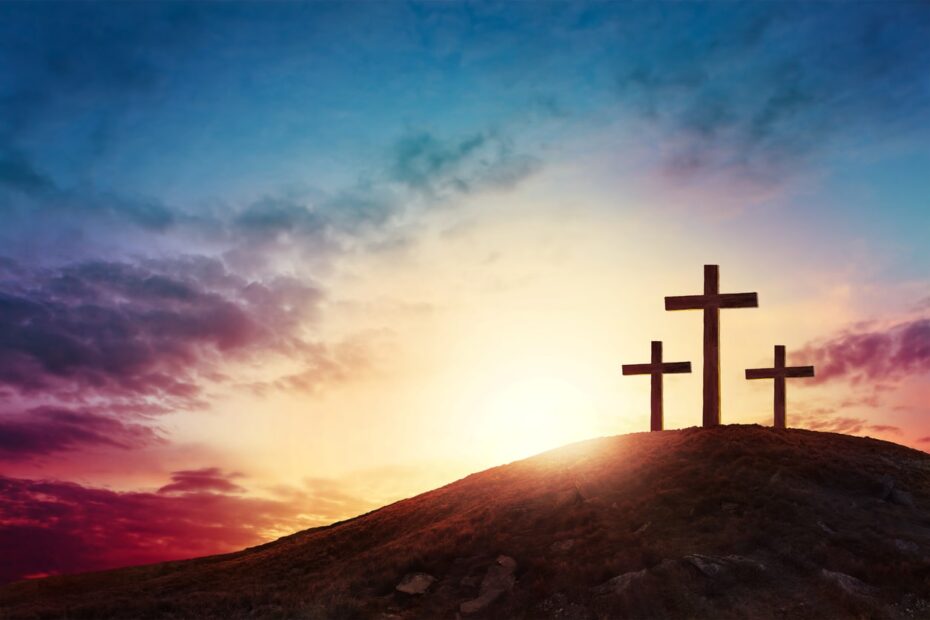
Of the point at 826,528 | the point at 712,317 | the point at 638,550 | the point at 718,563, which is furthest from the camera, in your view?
the point at 712,317

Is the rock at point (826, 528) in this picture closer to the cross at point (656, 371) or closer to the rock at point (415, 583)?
the rock at point (415, 583)

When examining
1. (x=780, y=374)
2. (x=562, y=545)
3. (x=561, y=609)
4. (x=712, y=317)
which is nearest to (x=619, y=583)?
(x=561, y=609)

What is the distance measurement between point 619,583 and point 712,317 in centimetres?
1526

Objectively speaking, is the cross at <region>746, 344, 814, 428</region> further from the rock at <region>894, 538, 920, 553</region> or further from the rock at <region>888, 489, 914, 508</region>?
the rock at <region>894, 538, 920, 553</region>

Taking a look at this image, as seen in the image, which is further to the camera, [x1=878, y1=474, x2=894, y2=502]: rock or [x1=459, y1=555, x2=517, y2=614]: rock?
[x1=878, y1=474, x2=894, y2=502]: rock

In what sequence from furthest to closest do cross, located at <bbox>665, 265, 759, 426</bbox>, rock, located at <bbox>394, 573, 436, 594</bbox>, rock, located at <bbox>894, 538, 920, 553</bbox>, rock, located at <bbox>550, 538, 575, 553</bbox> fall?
cross, located at <bbox>665, 265, 759, 426</bbox> → rock, located at <bbox>550, 538, 575, 553</bbox> → rock, located at <bbox>394, 573, 436, 594</bbox> → rock, located at <bbox>894, 538, 920, 553</bbox>

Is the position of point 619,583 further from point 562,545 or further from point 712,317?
point 712,317

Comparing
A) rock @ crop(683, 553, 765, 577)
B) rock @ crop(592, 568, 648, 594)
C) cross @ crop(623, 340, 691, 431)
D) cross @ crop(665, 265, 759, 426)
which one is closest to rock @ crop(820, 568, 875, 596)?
rock @ crop(683, 553, 765, 577)

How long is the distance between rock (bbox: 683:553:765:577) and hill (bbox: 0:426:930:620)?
0.04m

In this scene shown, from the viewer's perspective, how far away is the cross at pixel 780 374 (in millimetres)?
36781

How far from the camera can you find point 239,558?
123ft

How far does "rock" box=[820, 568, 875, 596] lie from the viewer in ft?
61.6

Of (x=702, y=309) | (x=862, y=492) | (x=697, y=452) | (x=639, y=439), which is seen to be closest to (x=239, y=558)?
(x=639, y=439)

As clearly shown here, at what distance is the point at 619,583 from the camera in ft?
65.8
